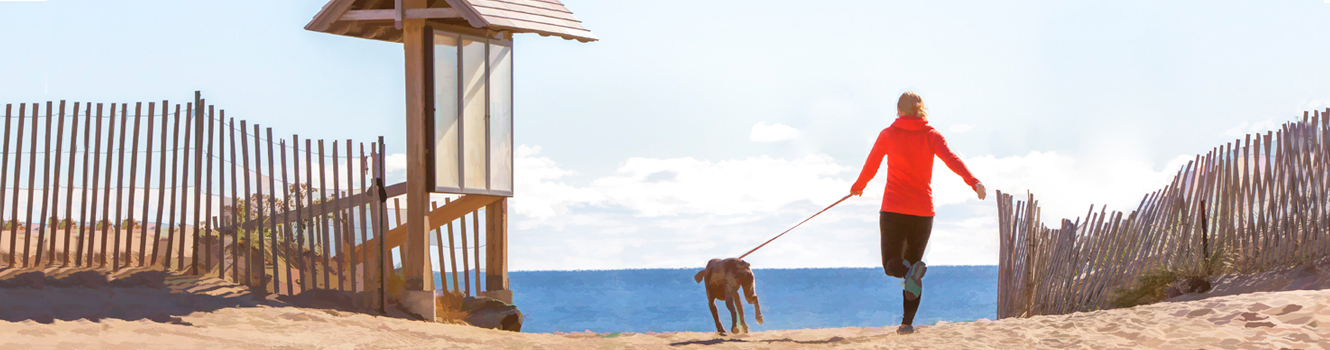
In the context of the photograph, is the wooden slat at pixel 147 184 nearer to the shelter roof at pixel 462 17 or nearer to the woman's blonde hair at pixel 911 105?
the shelter roof at pixel 462 17

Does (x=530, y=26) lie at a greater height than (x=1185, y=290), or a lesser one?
greater

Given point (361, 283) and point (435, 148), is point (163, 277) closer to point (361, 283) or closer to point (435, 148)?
point (361, 283)

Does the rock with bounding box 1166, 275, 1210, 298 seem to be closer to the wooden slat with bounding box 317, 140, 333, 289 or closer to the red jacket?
the red jacket

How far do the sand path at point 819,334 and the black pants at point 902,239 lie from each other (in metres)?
0.45

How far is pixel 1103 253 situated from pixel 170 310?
734 centimetres

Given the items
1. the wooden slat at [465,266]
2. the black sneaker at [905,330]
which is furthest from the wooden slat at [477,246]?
the black sneaker at [905,330]

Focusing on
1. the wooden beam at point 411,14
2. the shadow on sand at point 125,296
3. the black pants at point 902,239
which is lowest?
the shadow on sand at point 125,296

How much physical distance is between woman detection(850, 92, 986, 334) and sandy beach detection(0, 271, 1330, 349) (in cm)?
46

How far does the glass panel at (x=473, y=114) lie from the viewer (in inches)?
333

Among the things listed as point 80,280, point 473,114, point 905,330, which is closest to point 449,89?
point 473,114

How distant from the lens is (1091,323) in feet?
21.0

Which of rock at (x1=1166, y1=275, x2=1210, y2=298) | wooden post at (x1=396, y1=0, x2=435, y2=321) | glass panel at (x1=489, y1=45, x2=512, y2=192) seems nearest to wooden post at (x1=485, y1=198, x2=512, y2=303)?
glass panel at (x1=489, y1=45, x2=512, y2=192)

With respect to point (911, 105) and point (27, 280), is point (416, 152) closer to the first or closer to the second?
point (27, 280)

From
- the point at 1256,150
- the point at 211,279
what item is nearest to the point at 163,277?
the point at 211,279
